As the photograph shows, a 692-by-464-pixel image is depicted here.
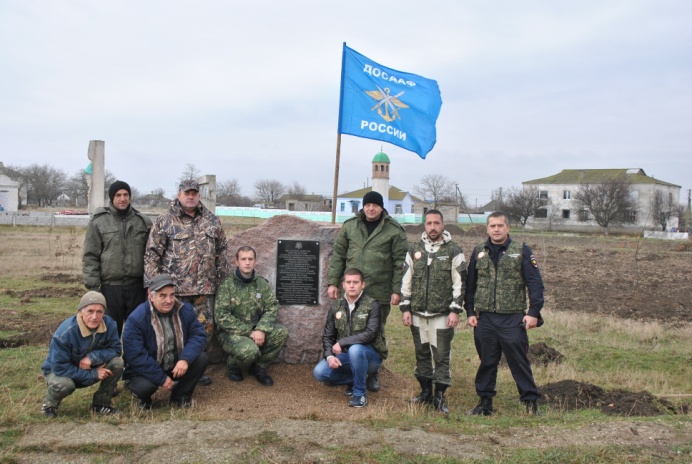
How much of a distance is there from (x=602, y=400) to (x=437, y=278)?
2.38 metres

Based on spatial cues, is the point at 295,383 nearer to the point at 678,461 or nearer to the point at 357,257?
the point at 357,257

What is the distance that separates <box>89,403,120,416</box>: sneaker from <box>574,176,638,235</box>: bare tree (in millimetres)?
55354

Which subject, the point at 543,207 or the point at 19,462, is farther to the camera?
the point at 543,207

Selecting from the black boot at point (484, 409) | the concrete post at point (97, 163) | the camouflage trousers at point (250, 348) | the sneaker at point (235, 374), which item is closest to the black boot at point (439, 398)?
the black boot at point (484, 409)

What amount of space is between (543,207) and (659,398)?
2522 inches

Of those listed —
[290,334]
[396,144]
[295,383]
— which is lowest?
[295,383]

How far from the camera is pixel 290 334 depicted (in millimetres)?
6578

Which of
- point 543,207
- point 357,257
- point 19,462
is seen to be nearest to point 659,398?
point 357,257

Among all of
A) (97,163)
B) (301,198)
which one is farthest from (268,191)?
(97,163)

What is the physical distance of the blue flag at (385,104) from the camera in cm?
732

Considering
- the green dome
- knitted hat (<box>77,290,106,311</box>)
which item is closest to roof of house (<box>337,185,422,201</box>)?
the green dome

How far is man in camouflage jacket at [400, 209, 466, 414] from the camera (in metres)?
5.29

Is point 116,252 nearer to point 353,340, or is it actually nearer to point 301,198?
point 353,340

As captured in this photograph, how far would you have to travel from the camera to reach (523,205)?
61656mm
